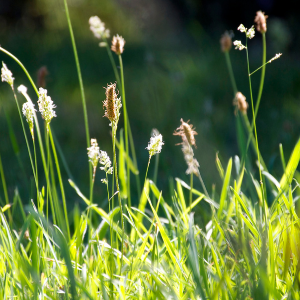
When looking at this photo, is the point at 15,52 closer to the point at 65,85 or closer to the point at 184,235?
the point at 65,85

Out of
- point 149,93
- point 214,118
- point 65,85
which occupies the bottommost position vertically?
point 214,118

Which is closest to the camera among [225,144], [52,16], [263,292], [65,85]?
[263,292]

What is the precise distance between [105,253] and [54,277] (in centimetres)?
15

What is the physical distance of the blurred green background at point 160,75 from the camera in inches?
78.3

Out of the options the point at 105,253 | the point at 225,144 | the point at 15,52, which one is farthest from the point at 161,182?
the point at 15,52

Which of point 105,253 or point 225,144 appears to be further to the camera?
point 225,144

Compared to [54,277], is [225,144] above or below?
above

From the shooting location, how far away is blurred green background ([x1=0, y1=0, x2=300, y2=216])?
1989mm

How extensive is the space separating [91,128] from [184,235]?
1742 millimetres

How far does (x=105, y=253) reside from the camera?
84 centimetres

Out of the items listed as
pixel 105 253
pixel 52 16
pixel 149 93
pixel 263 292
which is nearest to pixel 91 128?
pixel 149 93

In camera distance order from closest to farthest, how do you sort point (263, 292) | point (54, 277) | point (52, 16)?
point (263, 292) → point (54, 277) → point (52, 16)

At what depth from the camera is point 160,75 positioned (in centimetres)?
290

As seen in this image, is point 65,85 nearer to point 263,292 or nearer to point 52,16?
point 52,16
